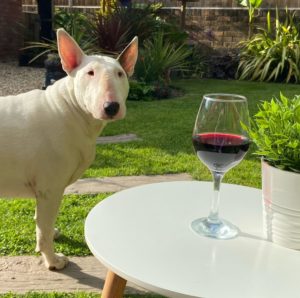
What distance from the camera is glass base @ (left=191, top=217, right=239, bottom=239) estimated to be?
137cm

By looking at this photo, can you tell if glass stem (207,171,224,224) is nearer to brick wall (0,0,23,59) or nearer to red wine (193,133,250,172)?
red wine (193,133,250,172)

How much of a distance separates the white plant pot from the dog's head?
28.1 inches

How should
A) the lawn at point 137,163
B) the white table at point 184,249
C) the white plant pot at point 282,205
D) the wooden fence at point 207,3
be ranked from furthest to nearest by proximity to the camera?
the wooden fence at point 207,3, the lawn at point 137,163, the white plant pot at point 282,205, the white table at point 184,249

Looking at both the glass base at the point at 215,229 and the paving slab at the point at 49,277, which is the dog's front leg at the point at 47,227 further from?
the glass base at the point at 215,229

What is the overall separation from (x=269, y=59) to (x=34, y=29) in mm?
5668

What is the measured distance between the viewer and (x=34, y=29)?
1125cm

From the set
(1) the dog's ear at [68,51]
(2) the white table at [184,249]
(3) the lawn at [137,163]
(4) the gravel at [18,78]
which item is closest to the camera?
(2) the white table at [184,249]

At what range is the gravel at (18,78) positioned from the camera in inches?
298

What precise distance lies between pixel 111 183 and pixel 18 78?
5732mm

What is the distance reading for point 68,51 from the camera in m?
2.03

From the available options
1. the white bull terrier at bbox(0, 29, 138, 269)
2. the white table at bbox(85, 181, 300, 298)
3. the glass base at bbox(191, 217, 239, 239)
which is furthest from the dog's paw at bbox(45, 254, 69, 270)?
the glass base at bbox(191, 217, 239, 239)

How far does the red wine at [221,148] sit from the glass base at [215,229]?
0.20 metres

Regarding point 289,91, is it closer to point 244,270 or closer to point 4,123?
Answer: point 4,123

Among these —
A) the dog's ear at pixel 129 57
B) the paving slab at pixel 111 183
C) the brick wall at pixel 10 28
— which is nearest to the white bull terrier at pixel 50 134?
the dog's ear at pixel 129 57
